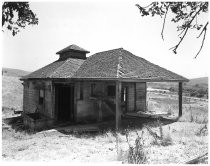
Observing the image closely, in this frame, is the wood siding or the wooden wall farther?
the wood siding

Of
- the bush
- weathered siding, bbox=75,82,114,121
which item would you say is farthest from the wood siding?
the bush

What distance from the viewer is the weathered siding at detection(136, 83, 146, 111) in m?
16.9

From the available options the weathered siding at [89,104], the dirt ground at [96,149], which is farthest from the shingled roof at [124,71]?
the dirt ground at [96,149]

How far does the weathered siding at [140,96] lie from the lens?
16906mm

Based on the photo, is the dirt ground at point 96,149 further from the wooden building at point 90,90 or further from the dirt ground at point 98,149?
the wooden building at point 90,90

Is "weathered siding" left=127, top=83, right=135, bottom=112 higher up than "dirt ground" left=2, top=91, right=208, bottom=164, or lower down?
higher up

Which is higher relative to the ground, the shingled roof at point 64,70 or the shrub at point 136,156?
the shingled roof at point 64,70

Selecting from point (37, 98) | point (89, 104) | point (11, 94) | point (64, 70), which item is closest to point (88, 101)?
point (89, 104)

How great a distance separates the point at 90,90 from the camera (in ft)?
48.0

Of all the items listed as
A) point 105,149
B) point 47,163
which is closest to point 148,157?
point 105,149

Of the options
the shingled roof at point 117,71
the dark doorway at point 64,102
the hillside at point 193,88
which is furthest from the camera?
the hillside at point 193,88

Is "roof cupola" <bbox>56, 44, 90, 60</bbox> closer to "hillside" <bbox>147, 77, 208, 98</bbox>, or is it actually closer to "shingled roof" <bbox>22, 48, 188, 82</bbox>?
"shingled roof" <bbox>22, 48, 188, 82</bbox>

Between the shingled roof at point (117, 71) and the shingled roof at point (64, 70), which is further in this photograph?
the shingled roof at point (64, 70)

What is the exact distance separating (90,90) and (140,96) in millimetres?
4482
